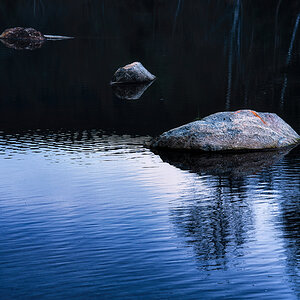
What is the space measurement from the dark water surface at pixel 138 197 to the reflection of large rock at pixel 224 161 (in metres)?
0.05

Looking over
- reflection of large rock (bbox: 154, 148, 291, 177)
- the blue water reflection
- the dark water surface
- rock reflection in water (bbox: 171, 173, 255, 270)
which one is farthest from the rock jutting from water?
rock reflection in water (bbox: 171, 173, 255, 270)

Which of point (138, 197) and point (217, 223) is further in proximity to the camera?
point (138, 197)

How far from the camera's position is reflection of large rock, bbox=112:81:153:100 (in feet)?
97.4

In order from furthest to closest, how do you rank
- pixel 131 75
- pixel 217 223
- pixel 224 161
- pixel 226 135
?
1. pixel 131 75
2. pixel 226 135
3. pixel 224 161
4. pixel 217 223

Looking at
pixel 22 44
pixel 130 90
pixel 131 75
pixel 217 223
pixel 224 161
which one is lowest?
pixel 217 223

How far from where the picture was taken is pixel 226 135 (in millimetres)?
18047

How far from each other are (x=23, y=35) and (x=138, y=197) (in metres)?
55.5

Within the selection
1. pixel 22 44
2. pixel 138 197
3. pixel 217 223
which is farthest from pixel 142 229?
pixel 22 44

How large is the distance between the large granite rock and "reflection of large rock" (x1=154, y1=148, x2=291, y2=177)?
295 millimetres

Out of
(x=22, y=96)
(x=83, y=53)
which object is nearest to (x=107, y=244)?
(x=22, y=96)

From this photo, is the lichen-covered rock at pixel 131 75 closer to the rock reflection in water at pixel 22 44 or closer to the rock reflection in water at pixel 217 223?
the rock reflection in water at pixel 217 223

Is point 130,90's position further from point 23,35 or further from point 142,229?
point 23,35

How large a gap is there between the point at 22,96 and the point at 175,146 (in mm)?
13803

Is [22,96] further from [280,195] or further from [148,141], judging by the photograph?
[280,195]
